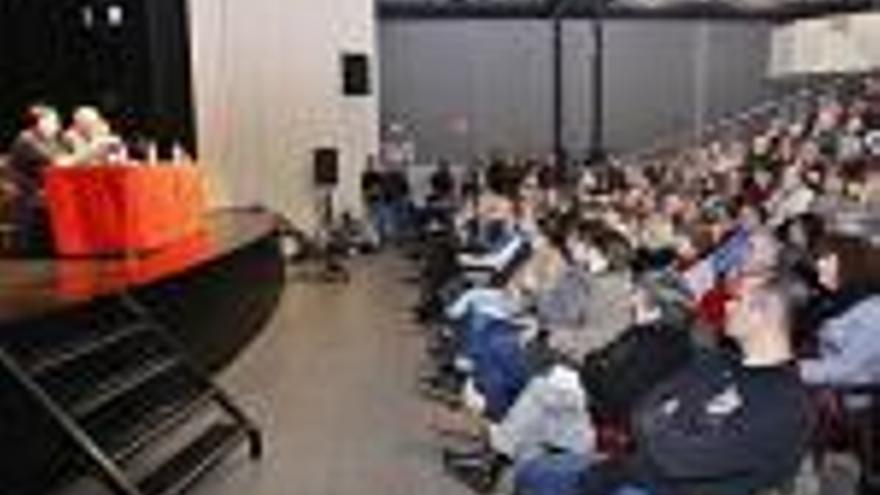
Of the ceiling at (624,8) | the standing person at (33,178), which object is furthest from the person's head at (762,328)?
the ceiling at (624,8)

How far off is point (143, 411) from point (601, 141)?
730 inches

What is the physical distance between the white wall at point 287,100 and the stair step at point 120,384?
1117cm

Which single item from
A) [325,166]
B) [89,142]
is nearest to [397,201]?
[325,166]

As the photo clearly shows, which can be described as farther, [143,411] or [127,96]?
[127,96]

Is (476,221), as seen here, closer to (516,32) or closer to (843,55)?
(843,55)

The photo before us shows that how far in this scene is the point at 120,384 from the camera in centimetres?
639

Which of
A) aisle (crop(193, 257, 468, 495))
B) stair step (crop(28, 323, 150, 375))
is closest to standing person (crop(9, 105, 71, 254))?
aisle (crop(193, 257, 468, 495))

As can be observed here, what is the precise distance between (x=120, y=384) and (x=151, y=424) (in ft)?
0.91

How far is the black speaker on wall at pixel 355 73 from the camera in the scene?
761 inches

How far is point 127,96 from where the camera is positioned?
15109 mm

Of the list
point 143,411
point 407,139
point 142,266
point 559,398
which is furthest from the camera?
point 407,139

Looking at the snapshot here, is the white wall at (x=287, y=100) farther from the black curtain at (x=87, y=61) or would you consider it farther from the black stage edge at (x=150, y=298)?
the black stage edge at (x=150, y=298)

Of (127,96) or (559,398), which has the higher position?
(127,96)

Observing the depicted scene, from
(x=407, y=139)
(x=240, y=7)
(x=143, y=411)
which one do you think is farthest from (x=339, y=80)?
(x=143, y=411)
